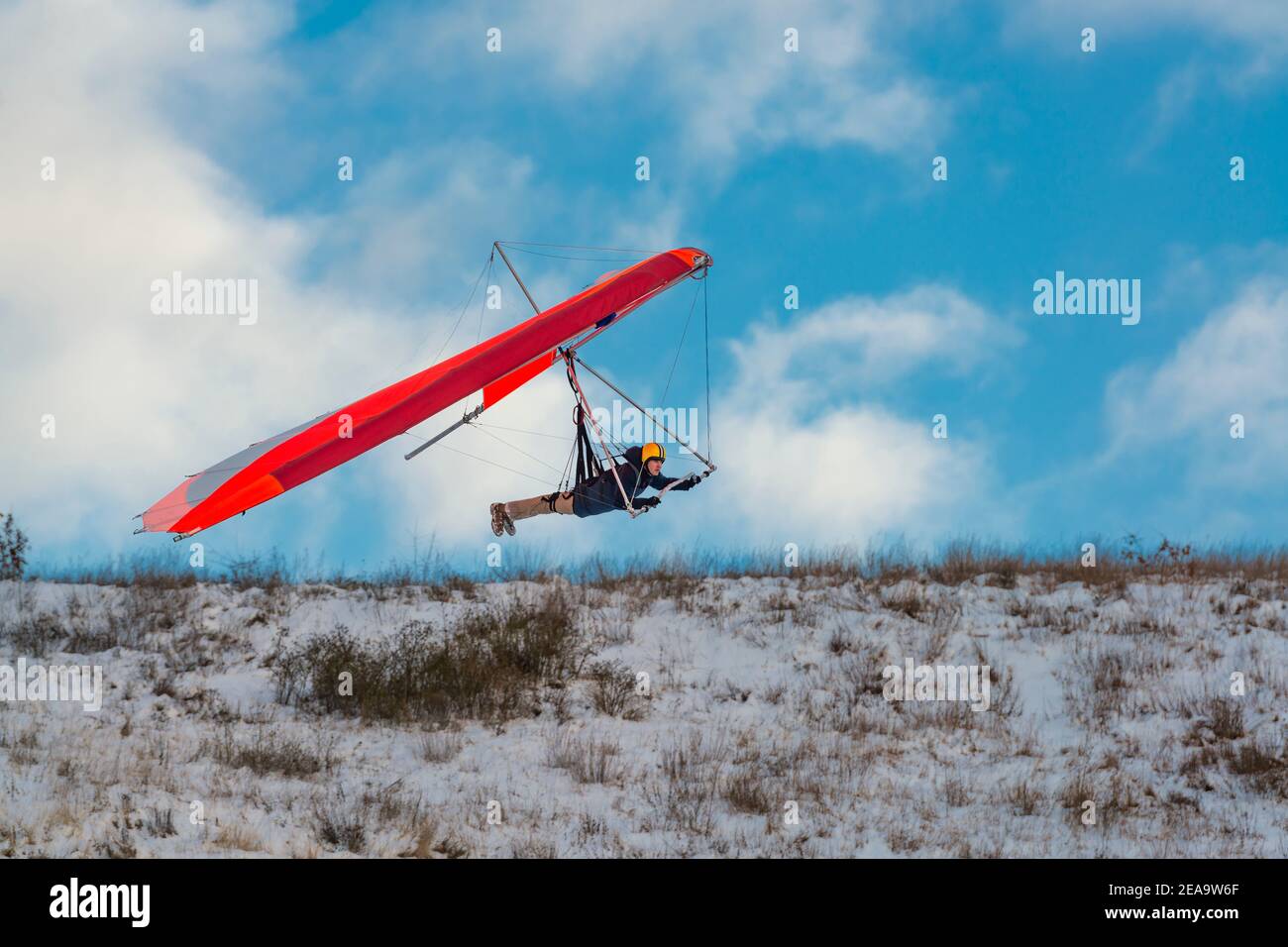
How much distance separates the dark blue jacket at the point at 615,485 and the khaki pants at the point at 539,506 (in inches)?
13.8

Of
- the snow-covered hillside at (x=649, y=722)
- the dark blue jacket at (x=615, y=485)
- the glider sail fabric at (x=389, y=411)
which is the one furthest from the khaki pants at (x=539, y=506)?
the snow-covered hillside at (x=649, y=722)

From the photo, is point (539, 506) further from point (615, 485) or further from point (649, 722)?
point (649, 722)

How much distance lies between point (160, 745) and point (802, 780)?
6.66 meters

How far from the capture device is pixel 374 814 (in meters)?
10.7

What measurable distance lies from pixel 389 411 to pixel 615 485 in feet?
7.08

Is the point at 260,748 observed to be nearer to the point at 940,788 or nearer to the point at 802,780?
the point at 802,780

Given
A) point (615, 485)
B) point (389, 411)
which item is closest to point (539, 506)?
point (615, 485)

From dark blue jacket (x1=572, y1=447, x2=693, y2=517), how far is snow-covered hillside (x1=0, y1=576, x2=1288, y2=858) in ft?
9.33

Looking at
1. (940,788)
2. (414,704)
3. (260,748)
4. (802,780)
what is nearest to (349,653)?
(414,704)

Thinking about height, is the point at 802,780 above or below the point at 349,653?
below

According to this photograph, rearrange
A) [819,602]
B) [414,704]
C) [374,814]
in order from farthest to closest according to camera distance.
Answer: [819,602], [414,704], [374,814]

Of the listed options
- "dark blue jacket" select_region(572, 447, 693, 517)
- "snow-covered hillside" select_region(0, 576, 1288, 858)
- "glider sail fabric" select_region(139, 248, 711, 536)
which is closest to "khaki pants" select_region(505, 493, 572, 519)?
"dark blue jacket" select_region(572, 447, 693, 517)

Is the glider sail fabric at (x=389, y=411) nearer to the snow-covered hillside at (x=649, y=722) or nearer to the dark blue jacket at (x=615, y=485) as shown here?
the dark blue jacket at (x=615, y=485)

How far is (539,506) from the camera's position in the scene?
12047 mm
